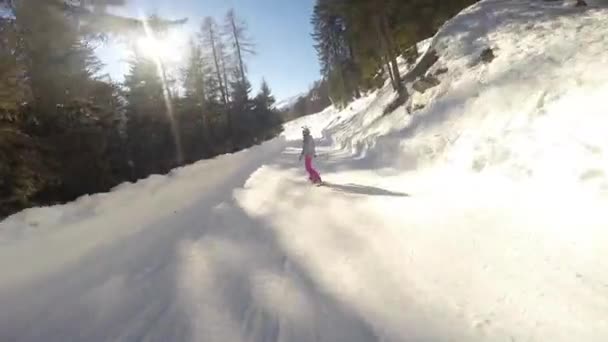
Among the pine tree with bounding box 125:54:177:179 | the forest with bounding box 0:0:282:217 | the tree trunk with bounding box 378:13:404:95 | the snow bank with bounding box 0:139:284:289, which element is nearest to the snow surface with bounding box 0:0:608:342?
the snow bank with bounding box 0:139:284:289

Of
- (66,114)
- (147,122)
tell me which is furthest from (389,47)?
(66,114)

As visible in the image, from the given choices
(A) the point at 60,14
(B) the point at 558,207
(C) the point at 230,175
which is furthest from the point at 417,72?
(A) the point at 60,14

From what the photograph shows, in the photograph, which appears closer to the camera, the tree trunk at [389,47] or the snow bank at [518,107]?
the snow bank at [518,107]

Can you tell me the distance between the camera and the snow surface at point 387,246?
3.08 m

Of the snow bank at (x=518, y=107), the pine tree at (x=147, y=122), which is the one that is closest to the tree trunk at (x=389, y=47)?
the snow bank at (x=518, y=107)

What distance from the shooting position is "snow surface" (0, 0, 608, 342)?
3.08m

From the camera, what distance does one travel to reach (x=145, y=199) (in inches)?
326

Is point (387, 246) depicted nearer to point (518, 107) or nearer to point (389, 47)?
point (518, 107)

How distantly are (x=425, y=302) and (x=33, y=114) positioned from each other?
29.1 ft

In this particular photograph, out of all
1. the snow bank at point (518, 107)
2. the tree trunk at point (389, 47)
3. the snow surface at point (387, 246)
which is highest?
the tree trunk at point (389, 47)

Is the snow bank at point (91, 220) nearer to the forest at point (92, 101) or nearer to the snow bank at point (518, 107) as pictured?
the forest at point (92, 101)

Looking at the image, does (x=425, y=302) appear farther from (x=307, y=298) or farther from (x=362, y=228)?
(x=362, y=228)

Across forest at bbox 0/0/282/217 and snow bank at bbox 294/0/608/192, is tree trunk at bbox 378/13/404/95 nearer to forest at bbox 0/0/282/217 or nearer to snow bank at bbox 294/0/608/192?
snow bank at bbox 294/0/608/192

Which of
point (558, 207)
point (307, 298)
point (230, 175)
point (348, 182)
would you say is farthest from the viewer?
point (230, 175)
